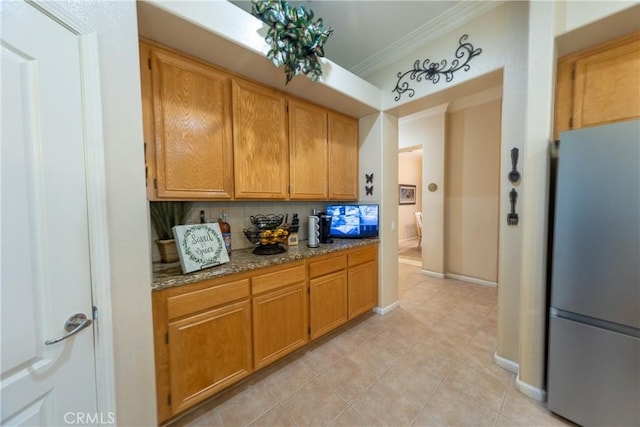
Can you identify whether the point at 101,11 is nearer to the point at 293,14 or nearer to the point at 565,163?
the point at 293,14

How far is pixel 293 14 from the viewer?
5.00ft

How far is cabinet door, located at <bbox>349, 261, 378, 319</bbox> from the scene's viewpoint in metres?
2.39

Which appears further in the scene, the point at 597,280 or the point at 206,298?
the point at 206,298

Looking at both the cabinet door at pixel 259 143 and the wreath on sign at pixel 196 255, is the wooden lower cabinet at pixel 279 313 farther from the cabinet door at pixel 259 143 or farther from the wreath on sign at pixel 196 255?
the cabinet door at pixel 259 143

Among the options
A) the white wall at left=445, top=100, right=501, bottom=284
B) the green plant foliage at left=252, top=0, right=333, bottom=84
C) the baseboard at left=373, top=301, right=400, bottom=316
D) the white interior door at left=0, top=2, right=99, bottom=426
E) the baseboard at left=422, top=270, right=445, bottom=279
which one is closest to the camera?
the white interior door at left=0, top=2, right=99, bottom=426

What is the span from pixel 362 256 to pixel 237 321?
1.41m

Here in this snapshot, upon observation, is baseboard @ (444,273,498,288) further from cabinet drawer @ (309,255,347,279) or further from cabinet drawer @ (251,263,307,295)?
cabinet drawer @ (251,263,307,295)

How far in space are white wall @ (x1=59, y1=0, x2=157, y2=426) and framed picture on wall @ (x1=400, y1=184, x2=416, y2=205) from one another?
6229 mm

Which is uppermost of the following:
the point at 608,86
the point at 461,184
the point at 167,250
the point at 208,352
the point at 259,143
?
the point at 608,86

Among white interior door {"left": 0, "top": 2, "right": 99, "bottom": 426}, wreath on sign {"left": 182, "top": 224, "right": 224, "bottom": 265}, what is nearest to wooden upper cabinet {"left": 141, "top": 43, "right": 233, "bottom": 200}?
wreath on sign {"left": 182, "top": 224, "right": 224, "bottom": 265}

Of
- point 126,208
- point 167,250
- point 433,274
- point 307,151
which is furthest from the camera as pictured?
point 433,274

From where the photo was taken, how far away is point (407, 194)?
22.1ft

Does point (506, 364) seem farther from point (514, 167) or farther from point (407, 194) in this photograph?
point (407, 194)

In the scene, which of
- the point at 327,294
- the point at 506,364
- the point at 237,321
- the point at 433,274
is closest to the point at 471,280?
the point at 433,274
